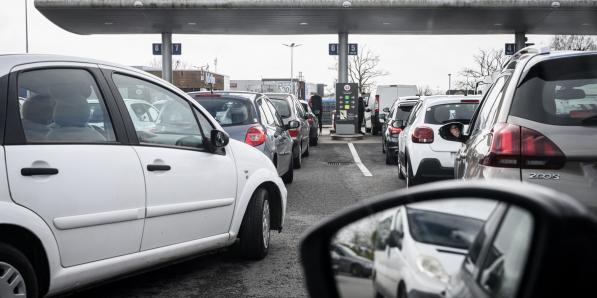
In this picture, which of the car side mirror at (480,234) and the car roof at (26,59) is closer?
the car side mirror at (480,234)

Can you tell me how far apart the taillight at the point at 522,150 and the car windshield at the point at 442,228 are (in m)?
2.47

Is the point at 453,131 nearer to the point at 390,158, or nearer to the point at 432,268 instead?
the point at 432,268

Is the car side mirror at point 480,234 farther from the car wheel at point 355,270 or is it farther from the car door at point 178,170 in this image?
the car door at point 178,170

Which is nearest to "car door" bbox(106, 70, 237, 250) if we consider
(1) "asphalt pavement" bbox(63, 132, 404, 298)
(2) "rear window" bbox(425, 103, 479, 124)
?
(1) "asphalt pavement" bbox(63, 132, 404, 298)

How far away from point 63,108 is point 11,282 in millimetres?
1088

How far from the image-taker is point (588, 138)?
367 centimetres

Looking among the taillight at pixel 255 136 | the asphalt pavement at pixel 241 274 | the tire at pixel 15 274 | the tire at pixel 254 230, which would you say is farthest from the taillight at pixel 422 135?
the tire at pixel 15 274

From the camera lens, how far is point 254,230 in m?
5.62

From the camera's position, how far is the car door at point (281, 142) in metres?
10.5

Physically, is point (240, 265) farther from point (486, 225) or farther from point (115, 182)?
point (486, 225)

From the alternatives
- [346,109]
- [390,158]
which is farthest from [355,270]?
[346,109]

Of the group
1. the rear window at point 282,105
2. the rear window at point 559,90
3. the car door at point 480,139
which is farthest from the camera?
the rear window at point 282,105

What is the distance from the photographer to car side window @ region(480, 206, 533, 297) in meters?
1.20

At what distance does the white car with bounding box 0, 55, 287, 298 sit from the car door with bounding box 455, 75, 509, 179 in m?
1.78
